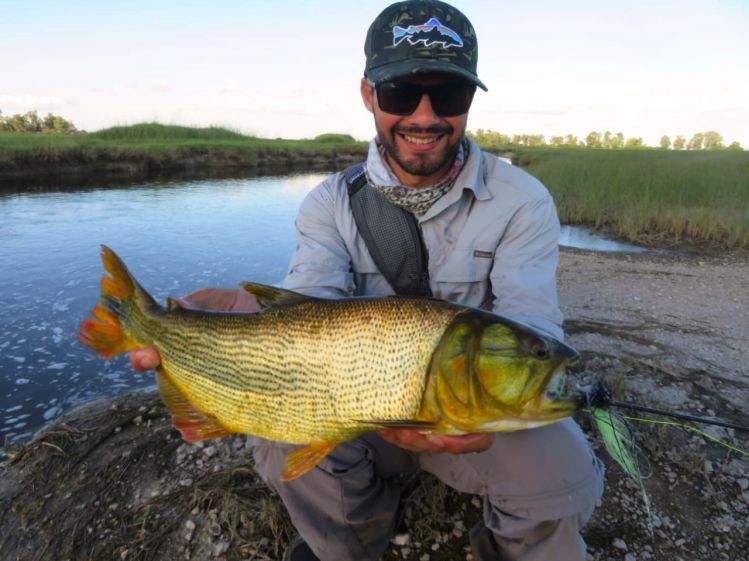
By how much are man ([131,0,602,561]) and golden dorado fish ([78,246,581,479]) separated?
0.17 metres

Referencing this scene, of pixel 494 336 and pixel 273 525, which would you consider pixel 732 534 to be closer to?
pixel 494 336

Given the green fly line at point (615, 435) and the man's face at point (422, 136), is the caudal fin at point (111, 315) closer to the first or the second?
the man's face at point (422, 136)

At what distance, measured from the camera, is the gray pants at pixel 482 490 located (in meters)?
1.93

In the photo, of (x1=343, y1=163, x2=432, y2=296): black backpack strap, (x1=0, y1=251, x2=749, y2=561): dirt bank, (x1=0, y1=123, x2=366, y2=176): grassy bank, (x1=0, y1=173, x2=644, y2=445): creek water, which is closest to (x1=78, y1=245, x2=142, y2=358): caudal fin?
(x1=0, y1=251, x2=749, y2=561): dirt bank

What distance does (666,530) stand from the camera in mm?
2396

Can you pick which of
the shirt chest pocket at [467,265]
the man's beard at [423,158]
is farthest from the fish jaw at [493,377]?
the man's beard at [423,158]

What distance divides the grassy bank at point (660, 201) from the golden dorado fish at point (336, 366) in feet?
34.3

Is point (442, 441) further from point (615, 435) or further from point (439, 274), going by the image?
point (439, 274)

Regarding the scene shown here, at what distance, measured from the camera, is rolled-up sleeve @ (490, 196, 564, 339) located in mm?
2277

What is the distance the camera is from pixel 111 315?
228 centimetres

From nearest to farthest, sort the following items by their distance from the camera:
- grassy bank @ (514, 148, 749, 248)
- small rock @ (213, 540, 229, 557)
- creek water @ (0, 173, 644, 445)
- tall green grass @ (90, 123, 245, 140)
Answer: small rock @ (213, 540, 229, 557) → creek water @ (0, 173, 644, 445) → grassy bank @ (514, 148, 749, 248) → tall green grass @ (90, 123, 245, 140)

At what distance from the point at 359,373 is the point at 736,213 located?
12170 millimetres

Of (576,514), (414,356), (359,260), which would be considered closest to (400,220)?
(359,260)

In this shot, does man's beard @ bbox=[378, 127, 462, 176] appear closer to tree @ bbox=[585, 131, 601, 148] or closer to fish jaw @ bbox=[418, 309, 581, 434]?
fish jaw @ bbox=[418, 309, 581, 434]
